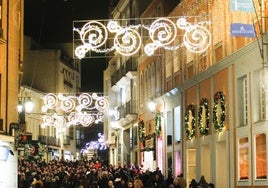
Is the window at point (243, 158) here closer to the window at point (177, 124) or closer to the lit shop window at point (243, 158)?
the lit shop window at point (243, 158)

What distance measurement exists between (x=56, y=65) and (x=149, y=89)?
45.1 metres

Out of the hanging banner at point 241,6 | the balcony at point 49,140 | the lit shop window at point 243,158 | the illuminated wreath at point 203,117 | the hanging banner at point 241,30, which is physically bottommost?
the lit shop window at point 243,158

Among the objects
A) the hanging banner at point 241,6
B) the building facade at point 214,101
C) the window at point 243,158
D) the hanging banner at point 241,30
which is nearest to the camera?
the hanging banner at point 241,6

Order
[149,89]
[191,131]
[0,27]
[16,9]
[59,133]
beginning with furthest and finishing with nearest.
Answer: [59,133] → [149,89] → [191,131] → [16,9] → [0,27]

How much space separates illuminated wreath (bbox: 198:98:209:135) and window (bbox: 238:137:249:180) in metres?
4.31

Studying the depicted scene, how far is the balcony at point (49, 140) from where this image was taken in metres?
78.2

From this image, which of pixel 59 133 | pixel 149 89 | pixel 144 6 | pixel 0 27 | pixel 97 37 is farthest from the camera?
pixel 59 133

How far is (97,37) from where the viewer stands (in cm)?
2311

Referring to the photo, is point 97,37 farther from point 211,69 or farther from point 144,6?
point 144,6

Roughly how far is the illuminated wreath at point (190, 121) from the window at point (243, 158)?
7.06 meters

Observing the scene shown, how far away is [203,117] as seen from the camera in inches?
1151

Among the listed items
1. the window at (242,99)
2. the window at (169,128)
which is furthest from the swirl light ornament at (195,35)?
the window at (169,128)

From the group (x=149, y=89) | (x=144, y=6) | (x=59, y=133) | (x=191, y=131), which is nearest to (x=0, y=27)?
(x=191, y=131)

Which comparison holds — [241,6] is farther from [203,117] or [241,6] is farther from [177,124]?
[177,124]
